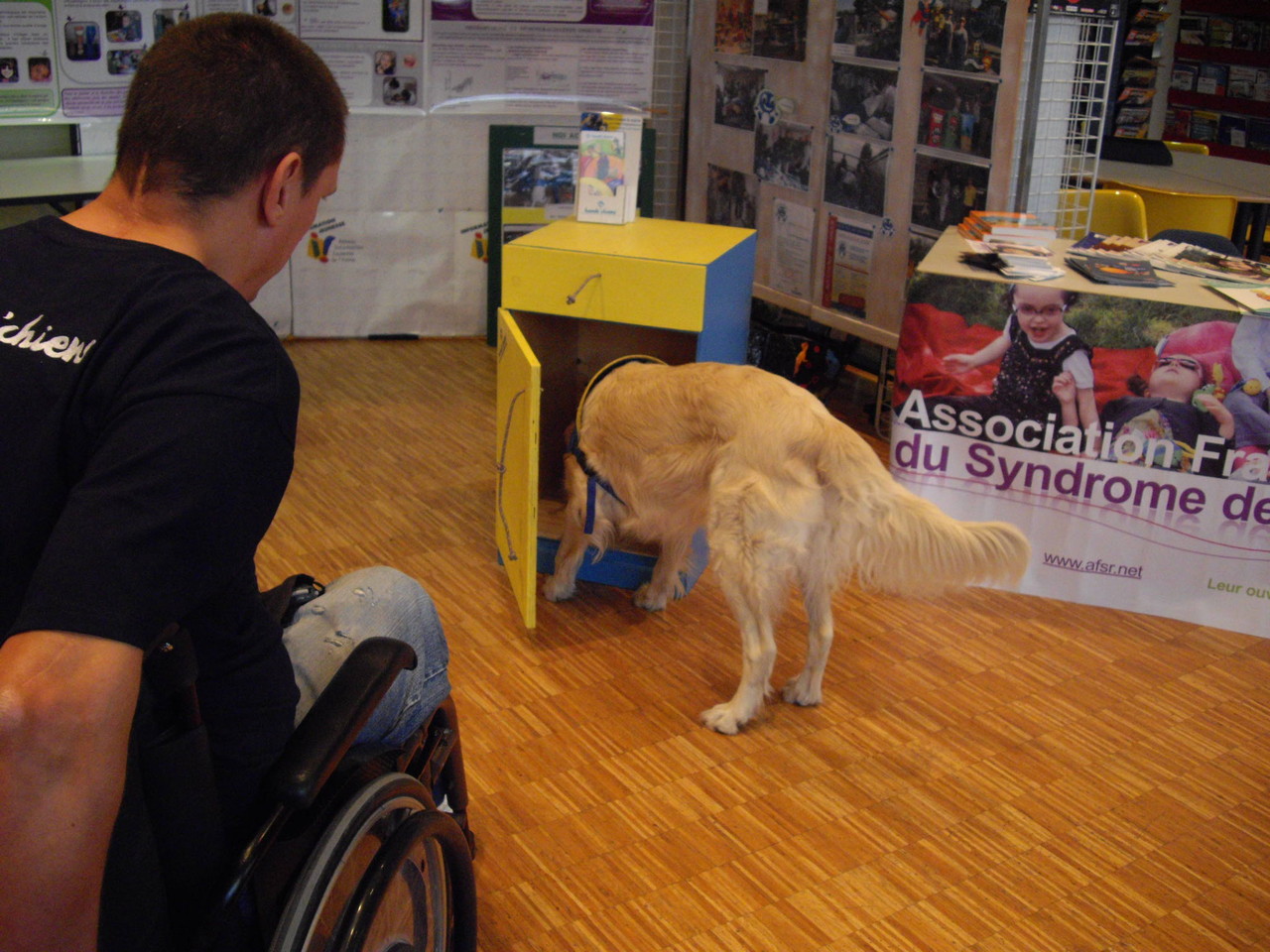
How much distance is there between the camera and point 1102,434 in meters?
3.07

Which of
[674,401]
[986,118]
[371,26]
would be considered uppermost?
[371,26]

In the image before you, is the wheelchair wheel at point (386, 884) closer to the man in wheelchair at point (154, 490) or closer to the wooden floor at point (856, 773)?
the man in wheelchair at point (154, 490)

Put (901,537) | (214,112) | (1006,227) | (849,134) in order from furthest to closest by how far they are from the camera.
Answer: (849,134), (1006,227), (901,537), (214,112)

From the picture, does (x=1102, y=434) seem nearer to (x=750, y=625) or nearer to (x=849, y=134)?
(x=750, y=625)

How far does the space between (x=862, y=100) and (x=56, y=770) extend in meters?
3.99

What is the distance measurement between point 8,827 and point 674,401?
2011 mm

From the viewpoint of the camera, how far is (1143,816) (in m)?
2.34

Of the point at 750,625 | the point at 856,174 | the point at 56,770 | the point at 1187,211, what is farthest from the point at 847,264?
the point at 56,770

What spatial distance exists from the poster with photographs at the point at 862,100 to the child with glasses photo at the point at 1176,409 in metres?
1.57

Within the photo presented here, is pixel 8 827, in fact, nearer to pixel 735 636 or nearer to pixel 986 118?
pixel 735 636

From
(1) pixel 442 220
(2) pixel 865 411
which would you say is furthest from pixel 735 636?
(1) pixel 442 220

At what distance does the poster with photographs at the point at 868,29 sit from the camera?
4.04 m

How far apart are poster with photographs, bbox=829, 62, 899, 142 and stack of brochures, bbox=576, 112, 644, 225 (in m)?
1.21

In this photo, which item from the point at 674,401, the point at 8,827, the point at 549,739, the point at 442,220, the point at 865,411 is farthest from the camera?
the point at 442,220
